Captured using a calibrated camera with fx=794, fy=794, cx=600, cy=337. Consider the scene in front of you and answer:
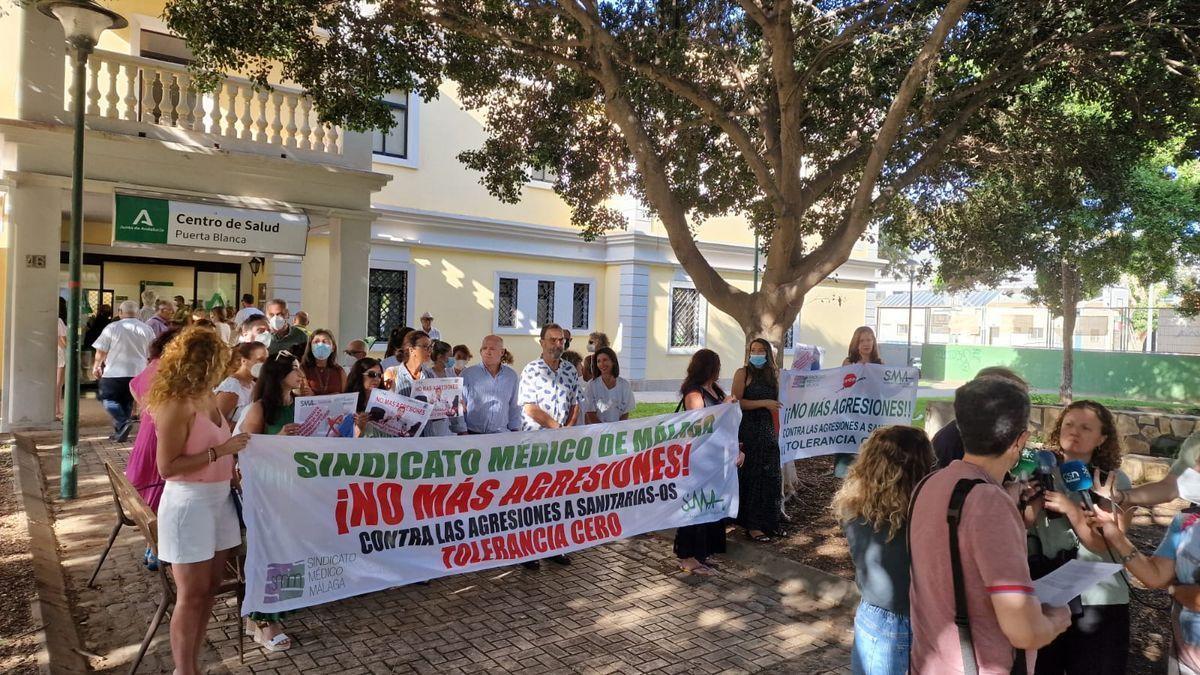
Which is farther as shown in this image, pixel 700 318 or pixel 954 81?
pixel 700 318

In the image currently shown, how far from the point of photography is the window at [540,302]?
69.2 feet

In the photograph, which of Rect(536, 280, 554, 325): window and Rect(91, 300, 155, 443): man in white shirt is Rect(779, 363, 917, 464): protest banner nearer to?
Rect(91, 300, 155, 443): man in white shirt

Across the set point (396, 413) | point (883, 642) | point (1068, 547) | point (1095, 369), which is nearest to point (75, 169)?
point (396, 413)

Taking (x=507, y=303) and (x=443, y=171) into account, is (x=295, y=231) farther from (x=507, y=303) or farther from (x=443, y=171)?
→ (x=507, y=303)

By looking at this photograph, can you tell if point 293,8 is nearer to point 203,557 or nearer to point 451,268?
point 203,557

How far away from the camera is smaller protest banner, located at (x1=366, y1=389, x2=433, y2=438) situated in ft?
18.3

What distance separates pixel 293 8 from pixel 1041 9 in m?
7.51


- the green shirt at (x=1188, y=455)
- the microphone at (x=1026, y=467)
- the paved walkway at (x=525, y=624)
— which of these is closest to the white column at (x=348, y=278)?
the paved walkway at (x=525, y=624)

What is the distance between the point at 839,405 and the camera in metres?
8.09

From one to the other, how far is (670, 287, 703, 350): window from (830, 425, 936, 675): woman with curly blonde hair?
20538 mm

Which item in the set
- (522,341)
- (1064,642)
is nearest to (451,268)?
(522,341)

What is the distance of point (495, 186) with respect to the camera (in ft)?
35.9

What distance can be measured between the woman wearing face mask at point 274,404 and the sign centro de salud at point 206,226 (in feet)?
23.4

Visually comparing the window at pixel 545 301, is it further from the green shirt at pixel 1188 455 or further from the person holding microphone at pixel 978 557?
the person holding microphone at pixel 978 557
